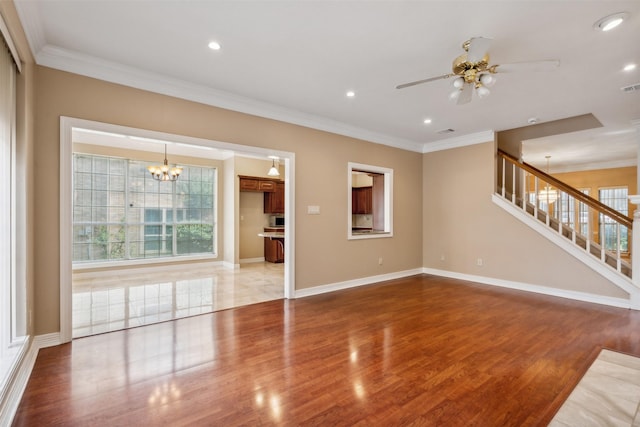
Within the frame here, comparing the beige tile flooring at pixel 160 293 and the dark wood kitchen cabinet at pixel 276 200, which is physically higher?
the dark wood kitchen cabinet at pixel 276 200

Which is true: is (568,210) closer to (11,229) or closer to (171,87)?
(171,87)

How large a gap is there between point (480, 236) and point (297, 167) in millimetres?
3778

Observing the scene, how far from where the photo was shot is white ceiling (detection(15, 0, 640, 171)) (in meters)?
2.42

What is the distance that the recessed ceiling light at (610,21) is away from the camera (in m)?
2.43

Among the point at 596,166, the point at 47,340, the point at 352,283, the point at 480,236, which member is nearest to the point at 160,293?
the point at 47,340

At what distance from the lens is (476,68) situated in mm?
2824

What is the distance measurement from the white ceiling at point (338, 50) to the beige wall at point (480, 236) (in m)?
1.59

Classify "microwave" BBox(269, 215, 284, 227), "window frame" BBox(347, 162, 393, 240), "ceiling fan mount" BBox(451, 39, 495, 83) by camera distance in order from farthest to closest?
1. "microwave" BBox(269, 215, 284, 227)
2. "window frame" BBox(347, 162, 393, 240)
3. "ceiling fan mount" BBox(451, 39, 495, 83)

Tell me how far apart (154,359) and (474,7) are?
3.94 meters

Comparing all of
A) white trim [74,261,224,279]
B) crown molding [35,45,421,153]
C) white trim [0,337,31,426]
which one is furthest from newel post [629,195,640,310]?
white trim [74,261,224,279]

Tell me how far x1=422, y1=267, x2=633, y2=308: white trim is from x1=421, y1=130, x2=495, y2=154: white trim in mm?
2577

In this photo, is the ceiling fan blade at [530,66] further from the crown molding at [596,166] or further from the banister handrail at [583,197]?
the crown molding at [596,166]

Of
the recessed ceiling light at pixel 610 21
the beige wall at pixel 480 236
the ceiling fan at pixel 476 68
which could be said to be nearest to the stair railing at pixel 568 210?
the beige wall at pixel 480 236

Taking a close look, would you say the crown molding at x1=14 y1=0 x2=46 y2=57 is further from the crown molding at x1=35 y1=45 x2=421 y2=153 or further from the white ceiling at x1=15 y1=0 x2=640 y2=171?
the crown molding at x1=35 y1=45 x2=421 y2=153
